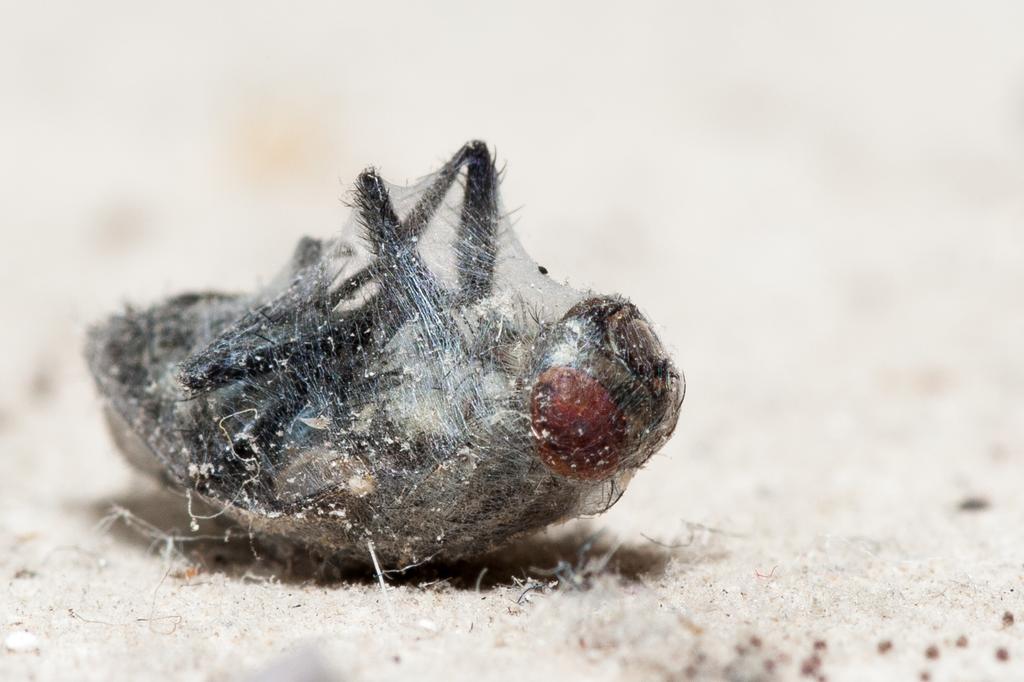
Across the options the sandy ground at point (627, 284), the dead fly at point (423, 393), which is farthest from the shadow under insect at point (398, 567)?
the dead fly at point (423, 393)

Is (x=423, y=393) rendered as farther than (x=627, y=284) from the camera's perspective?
No

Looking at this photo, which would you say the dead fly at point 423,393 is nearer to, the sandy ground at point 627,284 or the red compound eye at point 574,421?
the red compound eye at point 574,421

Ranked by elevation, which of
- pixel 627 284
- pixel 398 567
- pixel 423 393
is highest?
pixel 627 284

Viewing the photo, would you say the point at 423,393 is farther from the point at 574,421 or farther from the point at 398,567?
the point at 398,567

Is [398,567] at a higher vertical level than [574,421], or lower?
lower

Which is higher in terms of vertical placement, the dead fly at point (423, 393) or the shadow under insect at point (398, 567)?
the dead fly at point (423, 393)

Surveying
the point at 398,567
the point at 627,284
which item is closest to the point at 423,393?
the point at 398,567

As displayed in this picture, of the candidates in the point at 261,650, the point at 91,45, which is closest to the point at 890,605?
the point at 261,650
